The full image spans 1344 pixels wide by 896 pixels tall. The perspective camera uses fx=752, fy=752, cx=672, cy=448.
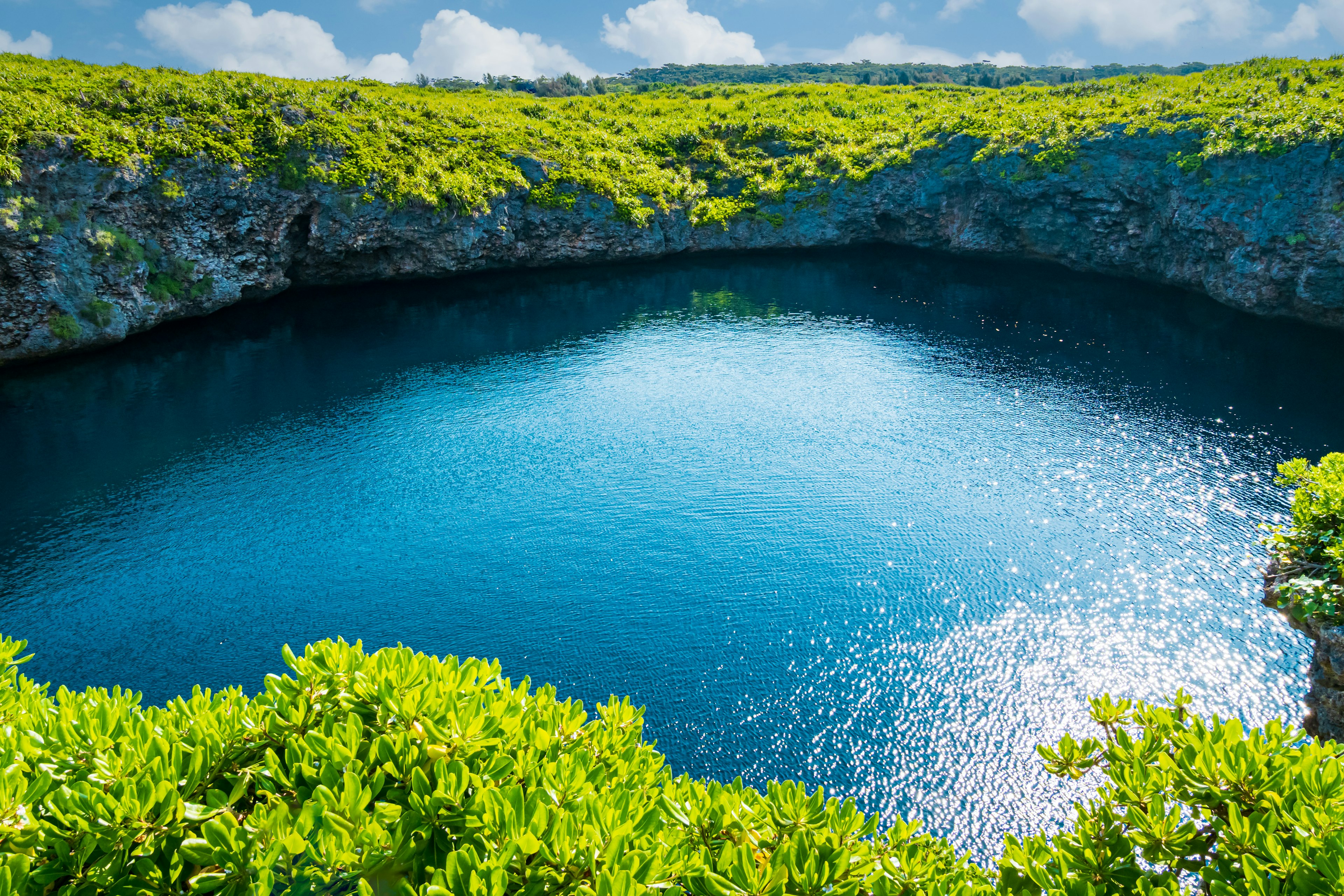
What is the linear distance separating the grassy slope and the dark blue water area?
8.27 metres

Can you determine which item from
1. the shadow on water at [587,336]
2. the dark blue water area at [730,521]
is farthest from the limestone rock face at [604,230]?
the dark blue water area at [730,521]

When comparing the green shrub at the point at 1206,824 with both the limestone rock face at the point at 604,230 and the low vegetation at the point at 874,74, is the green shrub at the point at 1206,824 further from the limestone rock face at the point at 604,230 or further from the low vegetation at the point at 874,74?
the low vegetation at the point at 874,74

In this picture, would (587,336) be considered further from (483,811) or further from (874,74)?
(874,74)

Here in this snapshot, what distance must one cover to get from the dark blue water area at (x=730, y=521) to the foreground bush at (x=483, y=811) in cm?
668

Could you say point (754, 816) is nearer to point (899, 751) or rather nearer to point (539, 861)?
point (539, 861)

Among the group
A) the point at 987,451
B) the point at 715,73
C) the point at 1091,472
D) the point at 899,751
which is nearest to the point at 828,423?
the point at 987,451

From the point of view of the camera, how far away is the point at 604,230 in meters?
45.0

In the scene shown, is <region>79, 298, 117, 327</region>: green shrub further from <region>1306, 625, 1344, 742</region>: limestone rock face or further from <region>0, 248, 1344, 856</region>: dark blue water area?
<region>1306, 625, 1344, 742</region>: limestone rock face

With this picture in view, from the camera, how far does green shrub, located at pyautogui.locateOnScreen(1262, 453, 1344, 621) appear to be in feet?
35.3

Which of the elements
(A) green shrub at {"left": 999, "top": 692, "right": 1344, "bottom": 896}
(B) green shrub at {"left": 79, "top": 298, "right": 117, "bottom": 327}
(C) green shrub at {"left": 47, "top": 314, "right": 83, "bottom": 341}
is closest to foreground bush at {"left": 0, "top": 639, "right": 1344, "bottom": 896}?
(A) green shrub at {"left": 999, "top": 692, "right": 1344, "bottom": 896}

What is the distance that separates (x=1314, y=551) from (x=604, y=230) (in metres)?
39.1

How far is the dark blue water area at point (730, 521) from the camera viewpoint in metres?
13.8

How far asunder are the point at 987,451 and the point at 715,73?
385 ft

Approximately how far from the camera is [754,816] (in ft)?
18.1
